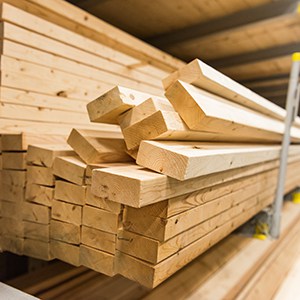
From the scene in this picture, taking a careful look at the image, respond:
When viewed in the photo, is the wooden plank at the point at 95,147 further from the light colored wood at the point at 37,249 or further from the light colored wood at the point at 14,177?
the light colored wood at the point at 37,249

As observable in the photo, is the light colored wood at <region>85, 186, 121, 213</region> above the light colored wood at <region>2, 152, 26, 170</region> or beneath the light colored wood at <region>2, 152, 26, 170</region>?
beneath

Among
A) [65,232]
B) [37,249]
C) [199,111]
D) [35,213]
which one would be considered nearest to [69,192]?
[65,232]

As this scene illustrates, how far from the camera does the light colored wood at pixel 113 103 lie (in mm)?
1481

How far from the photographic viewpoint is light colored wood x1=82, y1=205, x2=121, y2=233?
4.96ft

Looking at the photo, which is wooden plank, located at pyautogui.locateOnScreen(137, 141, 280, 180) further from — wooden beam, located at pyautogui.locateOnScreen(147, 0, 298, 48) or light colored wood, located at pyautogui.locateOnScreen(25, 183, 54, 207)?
wooden beam, located at pyautogui.locateOnScreen(147, 0, 298, 48)

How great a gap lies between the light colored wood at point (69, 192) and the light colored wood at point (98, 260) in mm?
255

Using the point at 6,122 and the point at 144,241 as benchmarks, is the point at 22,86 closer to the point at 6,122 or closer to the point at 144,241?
the point at 6,122

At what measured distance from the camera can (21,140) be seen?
75.5 inches

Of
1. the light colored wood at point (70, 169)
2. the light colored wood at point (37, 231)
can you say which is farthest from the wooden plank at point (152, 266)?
the light colored wood at point (37, 231)

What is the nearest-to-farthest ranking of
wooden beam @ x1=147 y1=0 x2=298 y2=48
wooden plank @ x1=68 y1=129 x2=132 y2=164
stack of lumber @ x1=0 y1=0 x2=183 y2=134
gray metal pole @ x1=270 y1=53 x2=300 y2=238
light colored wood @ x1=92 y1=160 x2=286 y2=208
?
1. light colored wood @ x1=92 y1=160 x2=286 y2=208
2. wooden plank @ x1=68 y1=129 x2=132 y2=164
3. stack of lumber @ x1=0 y1=0 x2=183 y2=134
4. wooden beam @ x1=147 y1=0 x2=298 y2=48
5. gray metal pole @ x1=270 y1=53 x2=300 y2=238

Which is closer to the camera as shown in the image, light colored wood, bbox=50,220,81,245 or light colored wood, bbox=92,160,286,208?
light colored wood, bbox=92,160,286,208

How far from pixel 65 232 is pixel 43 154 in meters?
0.48

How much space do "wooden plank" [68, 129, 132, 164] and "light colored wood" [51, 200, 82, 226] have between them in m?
0.28

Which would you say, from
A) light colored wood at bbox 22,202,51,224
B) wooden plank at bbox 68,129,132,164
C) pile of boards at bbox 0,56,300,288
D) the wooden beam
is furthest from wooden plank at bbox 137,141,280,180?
the wooden beam
